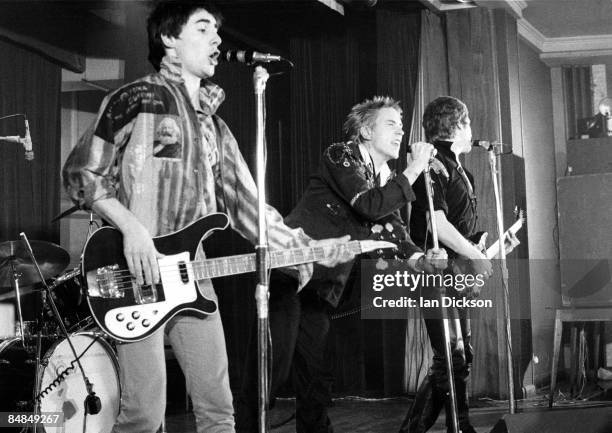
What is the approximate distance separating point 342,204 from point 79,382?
1.33 metres

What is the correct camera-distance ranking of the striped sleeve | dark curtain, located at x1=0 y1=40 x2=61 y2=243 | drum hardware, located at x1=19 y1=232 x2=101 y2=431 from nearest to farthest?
1. the striped sleeve
2. drum hardware, located at x1=19 y1=232 x2=101 y2=431
3. dark curtain, located at x1=0 y1=40 x2=61 y2=243

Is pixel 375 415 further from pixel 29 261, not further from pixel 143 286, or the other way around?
pixel 143 286

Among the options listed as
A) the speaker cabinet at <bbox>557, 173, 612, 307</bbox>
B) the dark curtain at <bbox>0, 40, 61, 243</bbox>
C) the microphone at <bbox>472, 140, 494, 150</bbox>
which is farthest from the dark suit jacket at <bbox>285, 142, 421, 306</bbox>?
the dark curtain at <bbox>0, 40, 61, 243</bbox>

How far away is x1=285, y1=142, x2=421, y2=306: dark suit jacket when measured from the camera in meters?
2.97

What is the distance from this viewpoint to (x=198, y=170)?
2.38 metres

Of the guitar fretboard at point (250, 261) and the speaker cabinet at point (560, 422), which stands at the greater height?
the guitar fretboard at point (250, 261)

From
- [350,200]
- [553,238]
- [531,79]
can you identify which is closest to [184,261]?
[350,200]

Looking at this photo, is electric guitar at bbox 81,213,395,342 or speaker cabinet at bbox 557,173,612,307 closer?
electric guitar at bbox 81,213,395,342

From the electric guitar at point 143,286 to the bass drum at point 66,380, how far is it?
111 cm

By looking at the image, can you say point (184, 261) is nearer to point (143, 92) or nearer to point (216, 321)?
point (216, 321)

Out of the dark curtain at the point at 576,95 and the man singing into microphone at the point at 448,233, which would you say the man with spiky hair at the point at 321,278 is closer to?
the man singing into microphone at the point at 448,233

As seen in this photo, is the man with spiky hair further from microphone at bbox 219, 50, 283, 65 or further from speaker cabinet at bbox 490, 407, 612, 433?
microphone at bbox 219, 50, 283, 65

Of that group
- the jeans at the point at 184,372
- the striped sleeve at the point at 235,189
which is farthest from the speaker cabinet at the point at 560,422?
the striped sleeve at the point at 235,189

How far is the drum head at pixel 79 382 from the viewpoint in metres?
3.24
